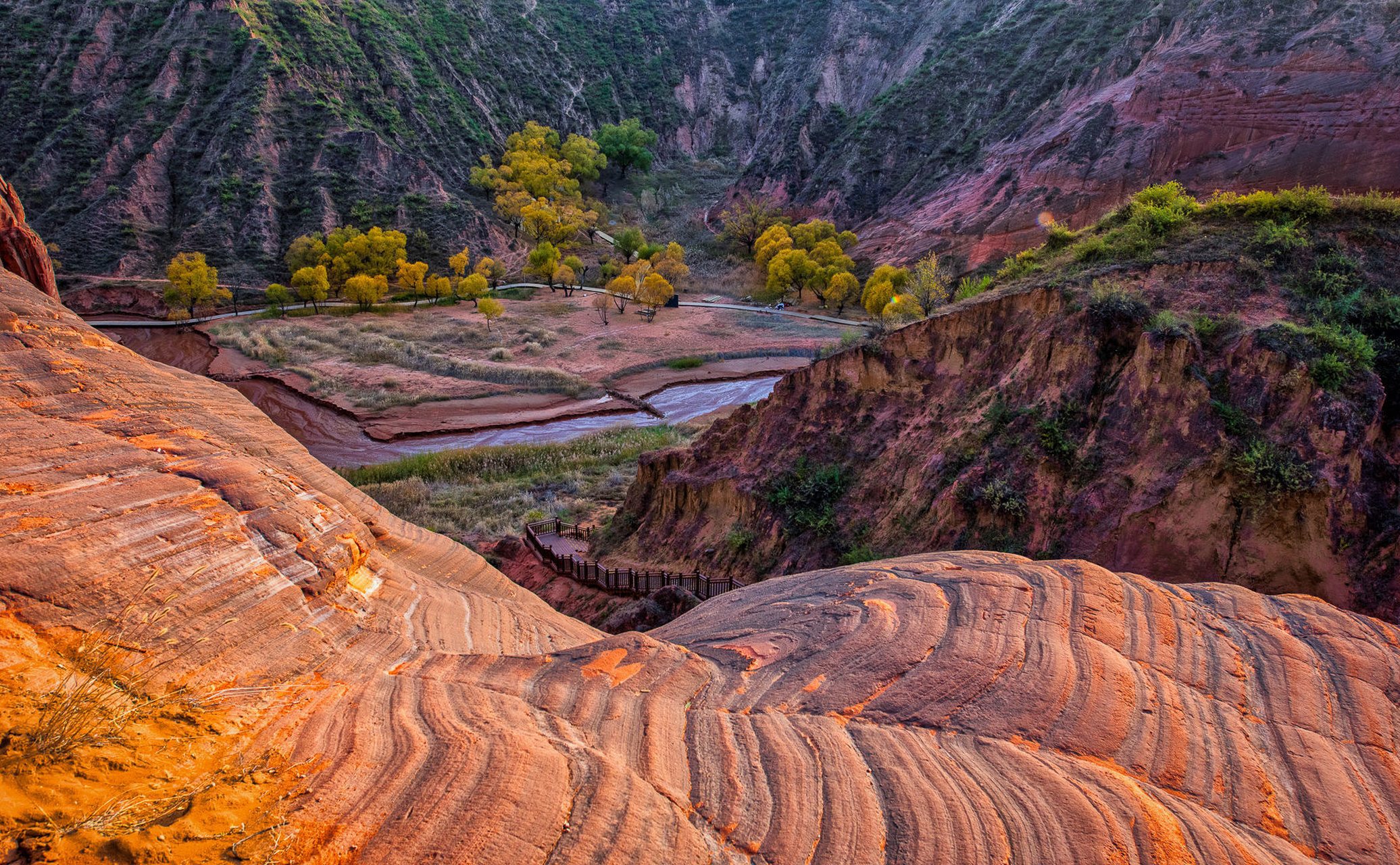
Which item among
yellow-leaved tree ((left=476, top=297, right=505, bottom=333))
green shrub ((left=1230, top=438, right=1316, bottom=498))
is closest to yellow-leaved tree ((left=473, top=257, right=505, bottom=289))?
yellow-leaved tree ((left=476, top=297, right=505, bottom=333))

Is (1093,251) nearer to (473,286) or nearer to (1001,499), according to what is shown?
(1001,499)

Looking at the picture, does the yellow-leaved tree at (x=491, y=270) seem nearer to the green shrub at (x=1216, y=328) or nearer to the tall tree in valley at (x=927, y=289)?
the tall tree in valley at (x=927, y=289)

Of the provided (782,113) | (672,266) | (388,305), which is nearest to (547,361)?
(388,305)

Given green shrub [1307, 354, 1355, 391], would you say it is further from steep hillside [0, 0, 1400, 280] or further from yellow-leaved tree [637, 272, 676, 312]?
yellow-leaved tree [637, 272, 676, 312]

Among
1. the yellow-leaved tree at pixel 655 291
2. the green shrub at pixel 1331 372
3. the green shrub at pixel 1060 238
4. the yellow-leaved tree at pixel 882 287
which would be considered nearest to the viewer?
the green shrub at pixel 1331 372

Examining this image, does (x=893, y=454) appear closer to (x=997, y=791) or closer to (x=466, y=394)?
(x=997, y=791)

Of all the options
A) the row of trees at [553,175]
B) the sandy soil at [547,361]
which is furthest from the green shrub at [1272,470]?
the row of trees at [553,175]

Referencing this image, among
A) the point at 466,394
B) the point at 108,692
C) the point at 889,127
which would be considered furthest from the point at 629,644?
the point at 889,127
